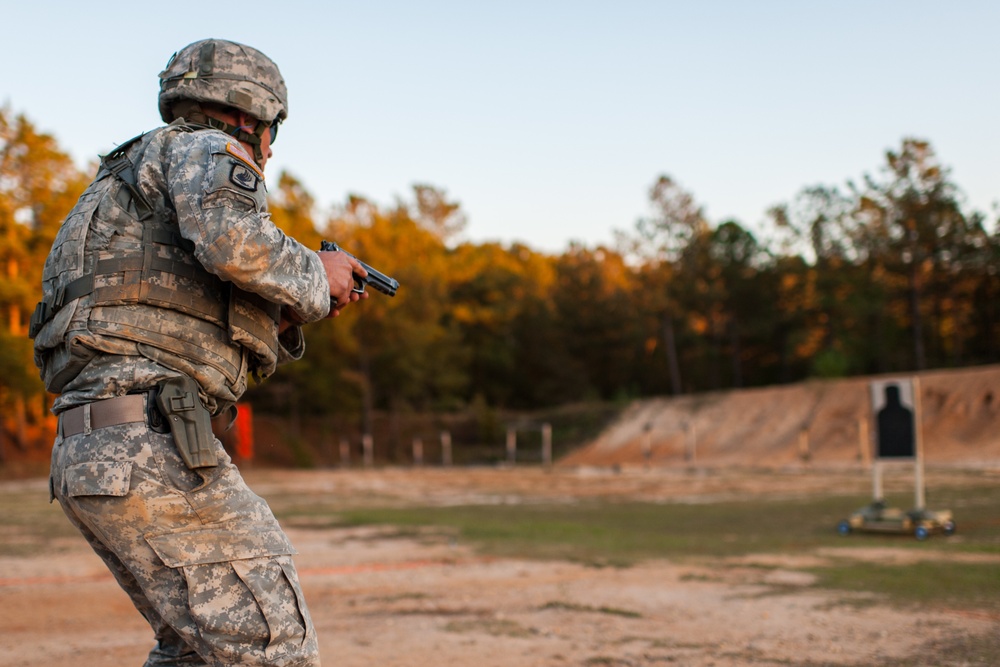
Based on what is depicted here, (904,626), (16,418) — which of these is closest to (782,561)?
(904,626)

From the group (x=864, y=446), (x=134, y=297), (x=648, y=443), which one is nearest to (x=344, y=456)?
(x=648, y=443)

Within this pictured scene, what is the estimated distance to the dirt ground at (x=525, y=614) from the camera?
461cm

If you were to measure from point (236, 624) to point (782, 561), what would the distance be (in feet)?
21.7

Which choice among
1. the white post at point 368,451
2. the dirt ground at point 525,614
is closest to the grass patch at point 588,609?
the dirt ground at point 525,614

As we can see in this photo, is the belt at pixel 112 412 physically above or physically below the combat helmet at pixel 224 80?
below

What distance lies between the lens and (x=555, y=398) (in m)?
49.2

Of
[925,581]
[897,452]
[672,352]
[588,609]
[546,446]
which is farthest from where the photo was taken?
[672,352]

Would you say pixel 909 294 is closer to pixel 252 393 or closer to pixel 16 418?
pixel 252 393

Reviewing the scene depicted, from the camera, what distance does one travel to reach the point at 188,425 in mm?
2293

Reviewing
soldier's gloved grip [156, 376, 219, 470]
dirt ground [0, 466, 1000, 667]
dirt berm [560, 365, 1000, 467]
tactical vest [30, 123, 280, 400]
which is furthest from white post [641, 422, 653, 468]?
soldier's gloved grip [156, 376, 219, 470]

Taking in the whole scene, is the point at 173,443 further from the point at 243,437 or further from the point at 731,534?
the point at 243,437

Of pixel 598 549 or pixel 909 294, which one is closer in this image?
pixel 598 549

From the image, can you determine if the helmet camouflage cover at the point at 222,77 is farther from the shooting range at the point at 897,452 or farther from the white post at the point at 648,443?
the white post at the point at 648,443

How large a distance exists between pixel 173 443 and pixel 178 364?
0.23 metres
